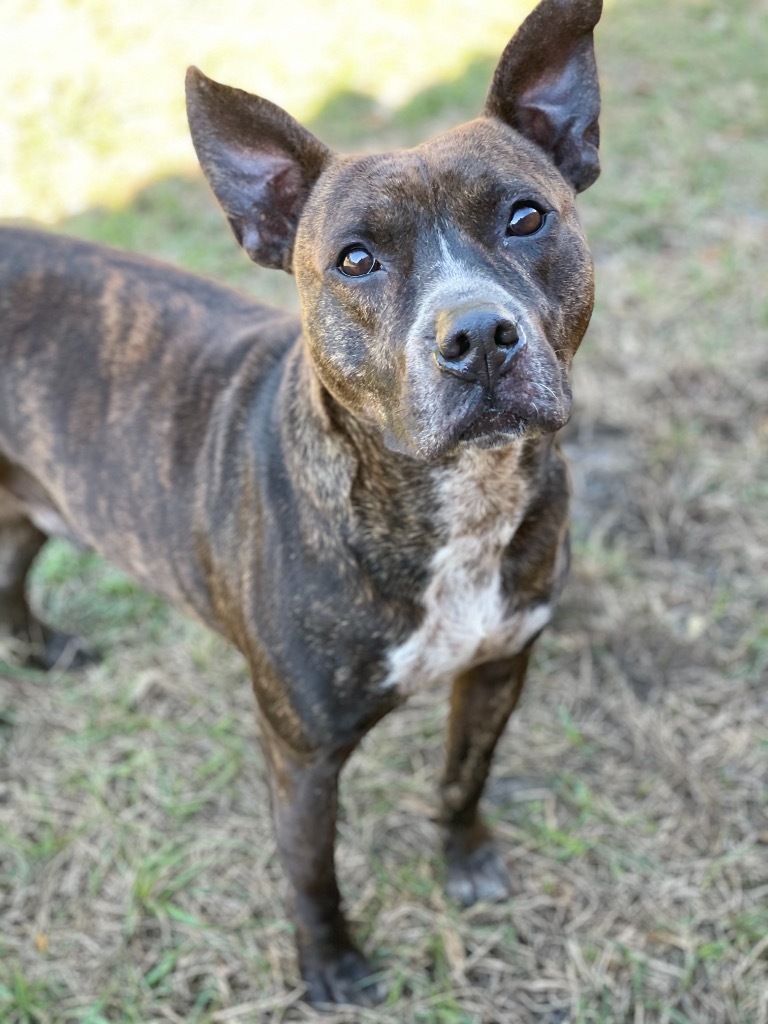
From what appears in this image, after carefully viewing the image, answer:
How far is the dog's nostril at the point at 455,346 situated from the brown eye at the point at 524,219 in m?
0.39

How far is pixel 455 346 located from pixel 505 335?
10 cm

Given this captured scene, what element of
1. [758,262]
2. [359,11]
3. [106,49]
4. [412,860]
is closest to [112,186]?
[106,49]

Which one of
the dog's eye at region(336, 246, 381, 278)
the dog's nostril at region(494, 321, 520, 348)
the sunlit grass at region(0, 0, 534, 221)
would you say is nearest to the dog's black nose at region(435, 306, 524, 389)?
the dog's nostril at region(494, 321, 520, 348)

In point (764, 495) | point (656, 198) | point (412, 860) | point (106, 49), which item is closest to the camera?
point (412, 860)

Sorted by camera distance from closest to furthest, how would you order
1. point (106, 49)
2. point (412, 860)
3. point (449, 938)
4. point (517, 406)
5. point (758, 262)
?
point (517, 406)
point (449, 938)
point (412, 860)
point (758, 262)
point (106, 49)

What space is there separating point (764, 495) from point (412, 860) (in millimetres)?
2081

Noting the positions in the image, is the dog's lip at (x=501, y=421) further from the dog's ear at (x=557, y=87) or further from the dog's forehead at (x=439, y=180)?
the dog's ear at (x=557, y=87)

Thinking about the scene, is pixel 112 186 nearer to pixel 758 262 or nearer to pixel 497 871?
pixel 758 262

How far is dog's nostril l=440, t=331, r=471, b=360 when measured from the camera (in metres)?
2.00

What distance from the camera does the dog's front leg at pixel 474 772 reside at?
2.92 m

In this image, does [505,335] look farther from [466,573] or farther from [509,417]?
[466,573]

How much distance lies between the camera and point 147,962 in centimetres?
309

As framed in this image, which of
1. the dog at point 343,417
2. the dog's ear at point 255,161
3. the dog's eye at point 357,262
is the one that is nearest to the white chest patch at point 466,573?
the dog at point 343,417

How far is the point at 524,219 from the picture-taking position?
2.26m
